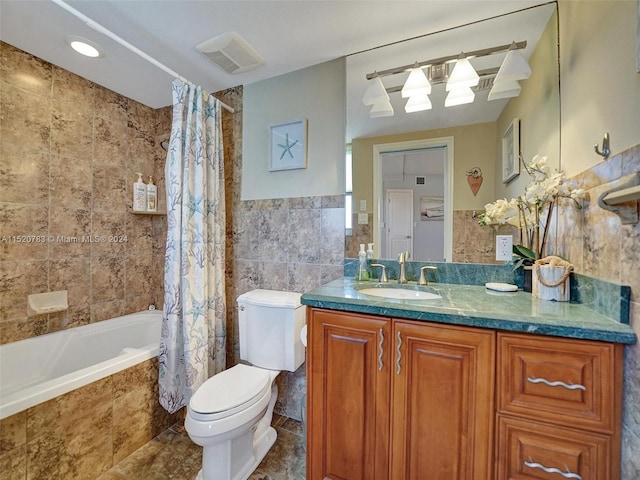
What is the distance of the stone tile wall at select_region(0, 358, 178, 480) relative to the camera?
1122mm

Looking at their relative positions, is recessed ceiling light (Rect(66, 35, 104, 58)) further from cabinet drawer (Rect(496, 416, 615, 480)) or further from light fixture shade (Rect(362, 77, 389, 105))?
cabinet drawer (Rect(496, 416, 615, 480))

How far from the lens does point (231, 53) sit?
1.62 m

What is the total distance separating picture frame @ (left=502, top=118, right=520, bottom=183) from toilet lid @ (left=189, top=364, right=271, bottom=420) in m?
1.68

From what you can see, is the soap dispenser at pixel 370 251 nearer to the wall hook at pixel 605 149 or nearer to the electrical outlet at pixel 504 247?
the electrical outlet at pixel 504 247

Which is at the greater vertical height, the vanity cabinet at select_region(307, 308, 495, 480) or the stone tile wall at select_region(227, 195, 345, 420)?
the stone tile wall at select_region(227, 195, 345, 420)

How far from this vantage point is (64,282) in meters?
1.86

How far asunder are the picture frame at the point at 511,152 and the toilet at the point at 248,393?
4.42 feet

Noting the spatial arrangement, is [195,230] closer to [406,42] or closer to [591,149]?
[406,42]

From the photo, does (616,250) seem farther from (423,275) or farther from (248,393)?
(248,393)

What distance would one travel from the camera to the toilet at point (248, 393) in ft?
3.98

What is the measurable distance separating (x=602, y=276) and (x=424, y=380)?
2.30ft

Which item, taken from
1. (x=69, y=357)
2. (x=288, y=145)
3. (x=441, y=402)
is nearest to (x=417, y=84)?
(x=288, y=145)

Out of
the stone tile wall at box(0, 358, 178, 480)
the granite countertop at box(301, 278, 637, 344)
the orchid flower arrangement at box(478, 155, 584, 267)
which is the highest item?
the orchid flower arrangement at box(478, 155, 584, 267)

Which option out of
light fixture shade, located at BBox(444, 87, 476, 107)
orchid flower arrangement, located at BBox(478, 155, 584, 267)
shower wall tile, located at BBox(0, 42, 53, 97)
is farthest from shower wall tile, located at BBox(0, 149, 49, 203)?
orchid flower arrangement, located at BBox(478, 155, 584, 267)
